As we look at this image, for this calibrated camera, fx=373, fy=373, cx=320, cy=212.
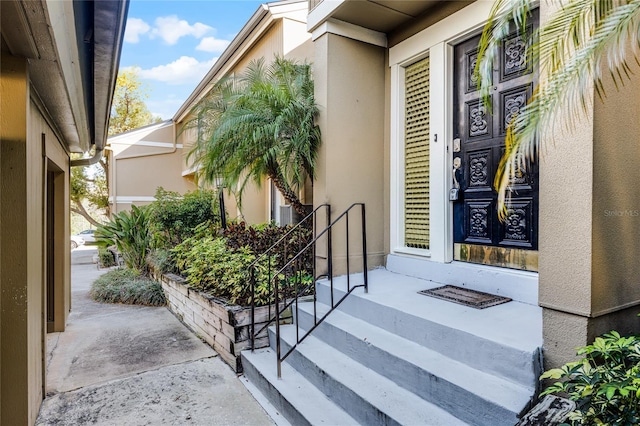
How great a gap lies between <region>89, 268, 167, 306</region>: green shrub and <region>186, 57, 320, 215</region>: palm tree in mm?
2850

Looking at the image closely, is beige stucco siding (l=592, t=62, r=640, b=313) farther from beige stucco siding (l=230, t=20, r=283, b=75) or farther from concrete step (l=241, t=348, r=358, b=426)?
beige stucco siding (l=230, t=20, r=283, b=75)

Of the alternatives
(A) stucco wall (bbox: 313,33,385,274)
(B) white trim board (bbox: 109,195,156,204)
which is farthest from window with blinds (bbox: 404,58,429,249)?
(B) white trim board (bbox: 109,195,156,204)

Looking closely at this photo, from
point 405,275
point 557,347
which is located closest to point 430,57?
point 405,275

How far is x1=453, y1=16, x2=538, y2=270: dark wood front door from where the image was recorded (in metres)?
3.24

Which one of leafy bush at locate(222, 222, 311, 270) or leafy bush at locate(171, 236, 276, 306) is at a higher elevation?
leafy bush at locate(222, 222, 311, 270)

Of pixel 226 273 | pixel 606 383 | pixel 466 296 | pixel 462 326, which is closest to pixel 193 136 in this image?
pixel 226 273

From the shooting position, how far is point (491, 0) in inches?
134

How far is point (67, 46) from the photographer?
2207 mm

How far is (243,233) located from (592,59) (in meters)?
4.26

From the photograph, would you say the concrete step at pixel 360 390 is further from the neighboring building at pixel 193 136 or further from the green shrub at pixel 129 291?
the green shrub at pixel 129 291

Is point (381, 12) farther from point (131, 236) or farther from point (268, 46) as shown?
point (131, 236)

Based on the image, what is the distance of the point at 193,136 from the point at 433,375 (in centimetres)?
611

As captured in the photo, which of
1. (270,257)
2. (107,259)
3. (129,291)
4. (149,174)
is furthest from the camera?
(149,174)

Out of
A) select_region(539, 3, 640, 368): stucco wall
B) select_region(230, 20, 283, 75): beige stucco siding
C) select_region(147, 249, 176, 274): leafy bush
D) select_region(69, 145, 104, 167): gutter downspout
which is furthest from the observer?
select_region(230, 20, 283, 75): beige stucco siding
